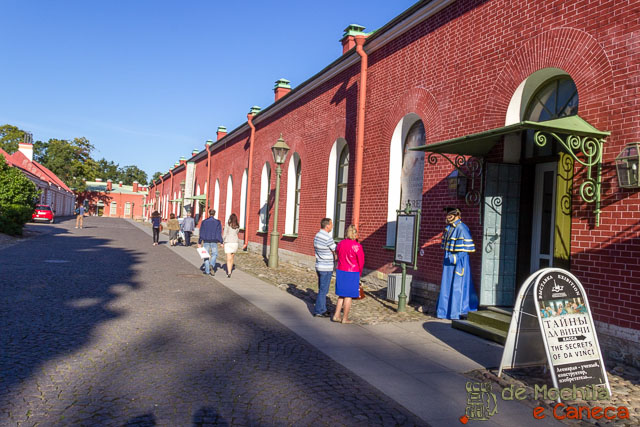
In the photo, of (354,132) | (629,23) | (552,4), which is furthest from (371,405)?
(354,132)

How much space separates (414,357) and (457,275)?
2.27 meters

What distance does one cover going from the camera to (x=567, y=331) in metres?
4.82

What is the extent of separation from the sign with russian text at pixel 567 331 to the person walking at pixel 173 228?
64.8 ft

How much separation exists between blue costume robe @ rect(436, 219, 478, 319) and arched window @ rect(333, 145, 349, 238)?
566cm

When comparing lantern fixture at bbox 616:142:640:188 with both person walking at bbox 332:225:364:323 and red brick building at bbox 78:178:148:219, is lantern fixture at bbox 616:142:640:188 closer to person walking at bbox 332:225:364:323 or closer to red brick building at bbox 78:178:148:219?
person walking at bbox 332:225:364:323

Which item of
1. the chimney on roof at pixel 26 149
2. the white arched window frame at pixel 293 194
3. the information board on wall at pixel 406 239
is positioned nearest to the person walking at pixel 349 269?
the information board on wall at pixel 406 239

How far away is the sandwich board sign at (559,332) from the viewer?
15.4 ft

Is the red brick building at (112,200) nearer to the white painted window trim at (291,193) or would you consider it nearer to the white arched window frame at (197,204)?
the white arched window frame at (197,204)

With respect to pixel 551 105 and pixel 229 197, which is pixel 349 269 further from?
pixel 229 197

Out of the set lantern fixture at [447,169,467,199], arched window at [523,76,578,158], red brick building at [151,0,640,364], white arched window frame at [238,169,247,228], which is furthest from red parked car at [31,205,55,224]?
arched window at [523,76,578,158]

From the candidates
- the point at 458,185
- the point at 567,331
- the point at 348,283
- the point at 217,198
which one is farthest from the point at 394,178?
the point at 217,198

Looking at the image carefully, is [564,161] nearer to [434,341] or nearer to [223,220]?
[434,341]

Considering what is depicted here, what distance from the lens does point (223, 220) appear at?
27.2m

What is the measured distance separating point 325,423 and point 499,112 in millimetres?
5954
